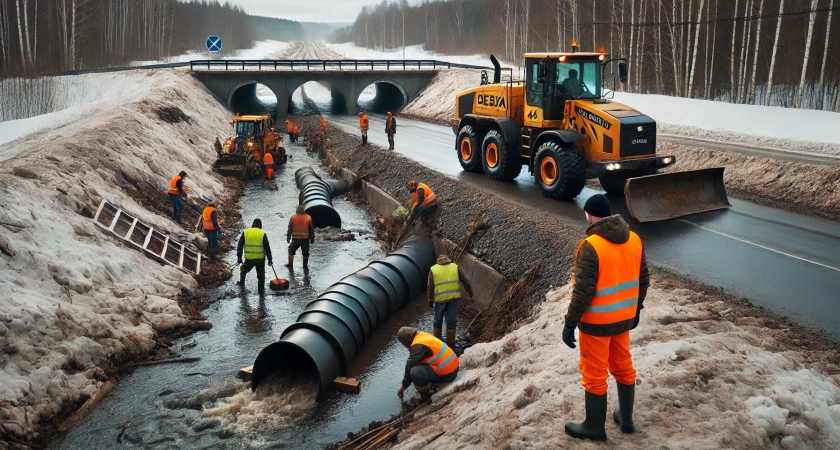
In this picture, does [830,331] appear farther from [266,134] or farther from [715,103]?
[266,134]

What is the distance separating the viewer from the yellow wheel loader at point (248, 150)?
25.2 meters

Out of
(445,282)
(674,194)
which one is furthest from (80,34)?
(674,194)

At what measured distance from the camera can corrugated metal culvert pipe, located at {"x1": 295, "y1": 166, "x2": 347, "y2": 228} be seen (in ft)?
58.5

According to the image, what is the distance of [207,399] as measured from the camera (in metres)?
Answer: 9.39

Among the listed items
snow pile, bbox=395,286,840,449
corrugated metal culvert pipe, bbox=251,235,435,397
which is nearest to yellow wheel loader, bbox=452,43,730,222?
corrugated metal culvert pipe, bbox=251,235,435,397

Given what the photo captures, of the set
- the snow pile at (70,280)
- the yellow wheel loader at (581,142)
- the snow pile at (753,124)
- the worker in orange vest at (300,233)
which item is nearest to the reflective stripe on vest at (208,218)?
the snow pile at (70,280)

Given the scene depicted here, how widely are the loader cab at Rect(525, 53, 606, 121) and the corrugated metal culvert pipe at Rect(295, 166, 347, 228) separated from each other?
261 inches

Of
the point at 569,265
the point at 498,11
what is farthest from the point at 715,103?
the point at 498,11

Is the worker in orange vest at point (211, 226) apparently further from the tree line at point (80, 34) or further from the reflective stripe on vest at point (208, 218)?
the tree line at point (80, 34)

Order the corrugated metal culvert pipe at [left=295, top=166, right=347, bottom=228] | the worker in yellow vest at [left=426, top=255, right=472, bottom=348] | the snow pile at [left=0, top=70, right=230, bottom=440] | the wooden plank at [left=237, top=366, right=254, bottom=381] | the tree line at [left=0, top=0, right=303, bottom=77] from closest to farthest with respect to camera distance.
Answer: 1. the snow pile at [left=0, top=70, right=230, bottom=440]
2. the wooden plank at [left=237, top=366, right=254, bottom=381]
3. the worker in yellow vest at [left=426, top=255, right=472, bottom=348]
4. the corrugated metal culvert pipe at [left=295, top=166, right=347, bottom=228]
5. the tree line at [left=0, top=0, right=303, bottom=77]

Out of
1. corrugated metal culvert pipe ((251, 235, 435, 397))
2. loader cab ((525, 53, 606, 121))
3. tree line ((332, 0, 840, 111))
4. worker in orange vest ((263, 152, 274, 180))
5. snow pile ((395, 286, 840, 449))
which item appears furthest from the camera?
tree line ((332, 0, 840, 111))

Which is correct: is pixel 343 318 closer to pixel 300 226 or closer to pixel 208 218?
pixel 300 226

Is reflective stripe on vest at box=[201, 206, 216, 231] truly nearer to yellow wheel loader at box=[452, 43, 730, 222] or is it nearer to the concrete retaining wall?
the concrete retaining wall

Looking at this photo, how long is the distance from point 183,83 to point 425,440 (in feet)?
119
